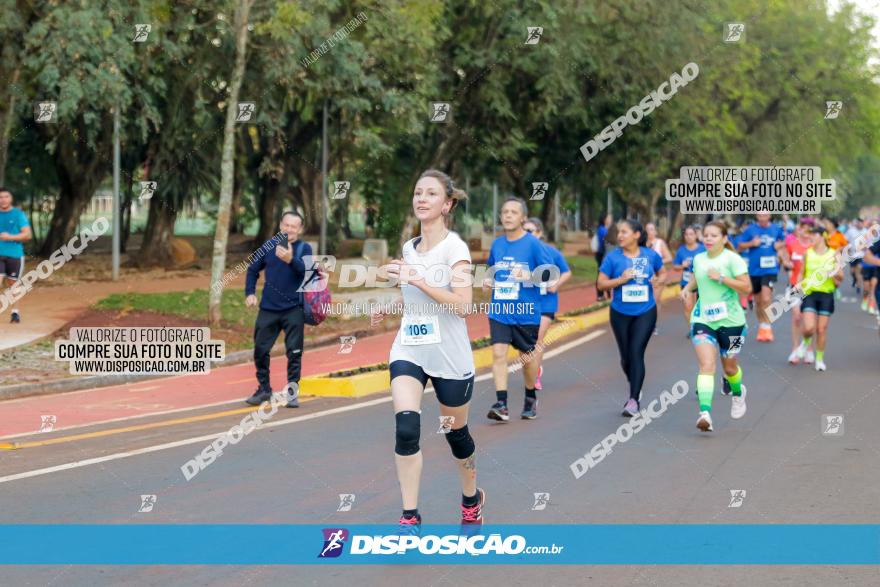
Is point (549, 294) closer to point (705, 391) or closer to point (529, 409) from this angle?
point (529, 409)

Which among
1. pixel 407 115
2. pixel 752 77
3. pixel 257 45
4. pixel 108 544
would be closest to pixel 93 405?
pixel 108 544

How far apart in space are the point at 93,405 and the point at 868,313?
1733cm

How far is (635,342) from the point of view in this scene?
38.9 feet

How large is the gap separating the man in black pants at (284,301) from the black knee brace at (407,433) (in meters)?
5.27

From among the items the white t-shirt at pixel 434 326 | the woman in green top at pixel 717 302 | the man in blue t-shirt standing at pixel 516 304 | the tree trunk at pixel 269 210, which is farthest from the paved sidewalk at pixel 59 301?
the white t-shirt at pixel 434 326

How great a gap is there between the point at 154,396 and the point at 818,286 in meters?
7.95

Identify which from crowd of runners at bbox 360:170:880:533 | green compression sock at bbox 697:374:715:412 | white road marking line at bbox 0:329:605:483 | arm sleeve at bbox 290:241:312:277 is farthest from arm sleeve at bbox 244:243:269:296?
green compression sock at bbox 697:374:715:412

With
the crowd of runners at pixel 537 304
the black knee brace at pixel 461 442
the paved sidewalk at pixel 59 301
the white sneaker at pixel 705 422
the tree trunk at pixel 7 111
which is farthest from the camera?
the tree trunk at pixel 7 111

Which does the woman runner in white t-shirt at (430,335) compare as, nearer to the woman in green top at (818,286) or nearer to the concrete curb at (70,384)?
the concrete curb at (70,384)

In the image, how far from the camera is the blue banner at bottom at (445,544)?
6.70m

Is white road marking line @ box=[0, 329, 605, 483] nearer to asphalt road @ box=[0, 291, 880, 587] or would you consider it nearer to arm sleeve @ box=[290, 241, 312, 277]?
asphalt road @ box=[0, 291, 880, 587]

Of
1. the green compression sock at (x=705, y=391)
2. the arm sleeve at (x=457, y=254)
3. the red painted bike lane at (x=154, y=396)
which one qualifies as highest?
the arm sleeve at (x=457, y=254)

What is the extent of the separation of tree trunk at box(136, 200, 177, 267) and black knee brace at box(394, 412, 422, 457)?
78.2 feet

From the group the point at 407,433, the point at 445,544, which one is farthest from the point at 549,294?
the point at 407,433
